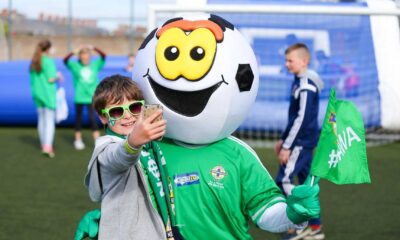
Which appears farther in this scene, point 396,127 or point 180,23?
point 396,127

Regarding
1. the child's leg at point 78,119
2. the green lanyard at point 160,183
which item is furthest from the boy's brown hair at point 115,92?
the child's leg at point 78,119

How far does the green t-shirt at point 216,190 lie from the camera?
9.89ft

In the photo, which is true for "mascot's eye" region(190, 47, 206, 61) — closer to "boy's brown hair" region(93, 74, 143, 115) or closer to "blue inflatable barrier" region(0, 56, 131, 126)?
"boy's brown hair" region(93, 74, 143, 115)

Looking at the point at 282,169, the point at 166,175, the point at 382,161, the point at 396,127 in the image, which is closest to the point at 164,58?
the point at 166,175

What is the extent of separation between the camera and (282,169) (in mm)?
6105

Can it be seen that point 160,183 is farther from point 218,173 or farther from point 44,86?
point 44,86

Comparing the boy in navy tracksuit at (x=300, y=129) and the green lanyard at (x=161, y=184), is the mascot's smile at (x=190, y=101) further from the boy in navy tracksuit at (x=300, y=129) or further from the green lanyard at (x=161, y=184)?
the boy in navy tracksuit at (x=300, y=129)

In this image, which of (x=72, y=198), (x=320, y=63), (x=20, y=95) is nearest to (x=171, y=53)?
(x=72, y=198)

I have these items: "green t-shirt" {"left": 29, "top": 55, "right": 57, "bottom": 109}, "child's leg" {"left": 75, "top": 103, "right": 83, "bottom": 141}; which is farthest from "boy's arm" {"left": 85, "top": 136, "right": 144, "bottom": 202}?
"child's leg" {"left": 75, "top": 103, "right": 83, "bottom": 141}

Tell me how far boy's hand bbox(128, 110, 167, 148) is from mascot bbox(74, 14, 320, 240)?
19.3 inches

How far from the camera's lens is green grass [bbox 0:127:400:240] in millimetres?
6289

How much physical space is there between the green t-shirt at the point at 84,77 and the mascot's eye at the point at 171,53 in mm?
7854

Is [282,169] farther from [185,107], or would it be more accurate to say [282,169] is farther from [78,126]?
[78,126]

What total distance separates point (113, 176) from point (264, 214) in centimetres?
68
